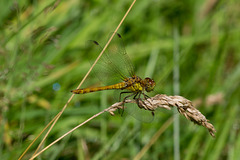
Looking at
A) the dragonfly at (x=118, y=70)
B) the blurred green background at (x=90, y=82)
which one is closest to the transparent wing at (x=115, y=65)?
the dragonfly at (x=118, y=70)

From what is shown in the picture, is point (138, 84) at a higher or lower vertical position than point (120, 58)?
lower

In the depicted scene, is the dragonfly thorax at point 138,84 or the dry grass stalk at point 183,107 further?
the dragonfly thorax at point 138,84

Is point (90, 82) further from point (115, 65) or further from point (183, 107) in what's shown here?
point (183, 107)

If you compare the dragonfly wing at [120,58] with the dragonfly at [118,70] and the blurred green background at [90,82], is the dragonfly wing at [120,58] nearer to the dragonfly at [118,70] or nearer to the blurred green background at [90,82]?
the dragonfly at [118,70]

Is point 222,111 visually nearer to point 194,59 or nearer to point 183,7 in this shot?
point 194,59

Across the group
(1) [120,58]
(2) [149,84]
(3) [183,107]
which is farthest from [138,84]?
(3) [183,107]

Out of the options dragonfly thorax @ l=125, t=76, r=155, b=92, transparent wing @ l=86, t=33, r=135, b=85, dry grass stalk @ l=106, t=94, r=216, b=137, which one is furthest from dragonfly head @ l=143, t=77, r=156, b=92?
dry grass stalk @ l=106, t=94, r=216, b=137

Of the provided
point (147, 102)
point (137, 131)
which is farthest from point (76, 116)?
point (147, 102)
